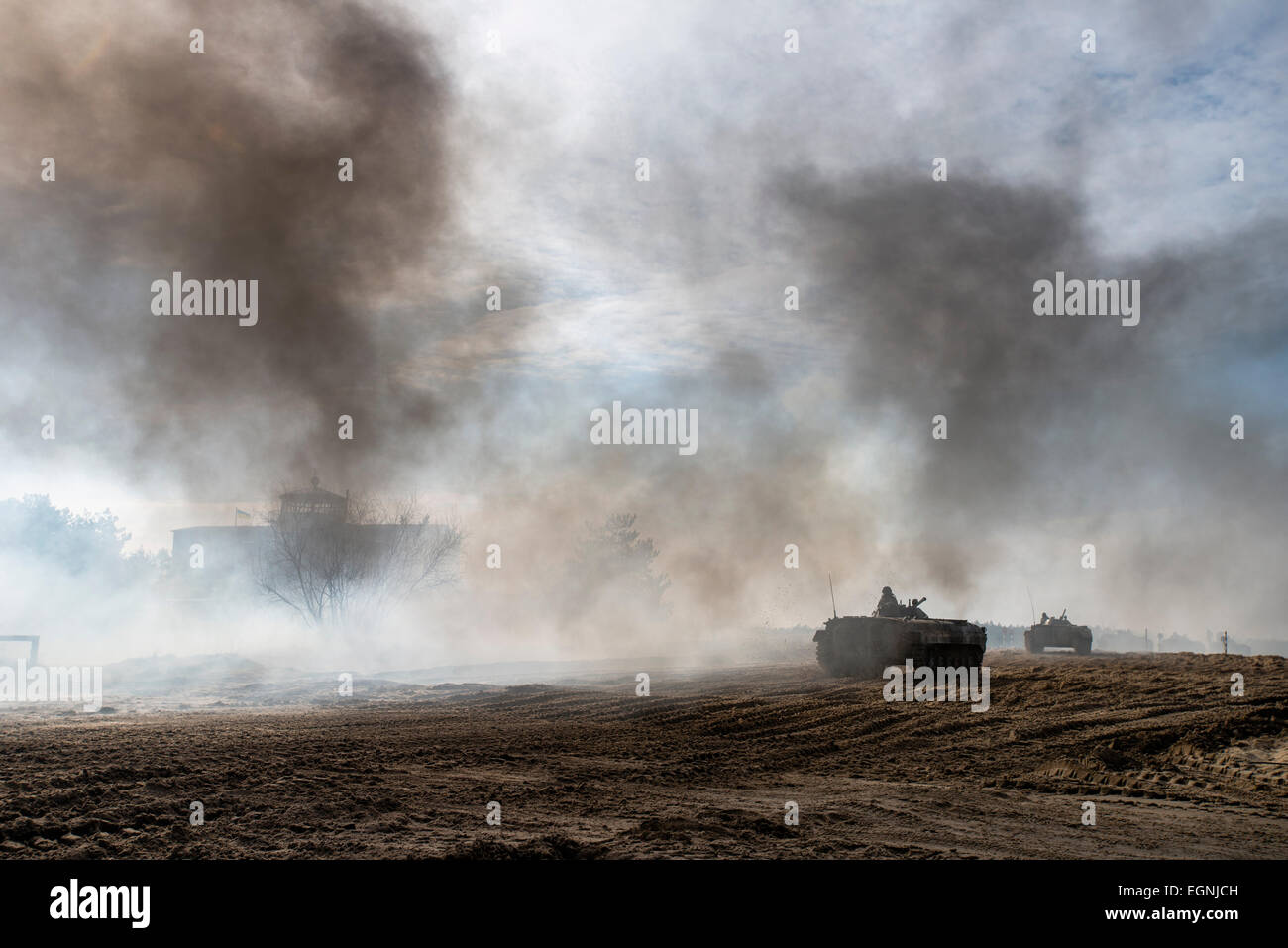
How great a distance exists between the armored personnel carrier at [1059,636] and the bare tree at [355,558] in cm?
2760

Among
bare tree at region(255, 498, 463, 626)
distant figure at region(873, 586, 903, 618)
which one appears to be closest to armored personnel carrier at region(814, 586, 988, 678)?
distant figure at region(873, 586, 903, 618)

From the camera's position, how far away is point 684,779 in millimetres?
11750

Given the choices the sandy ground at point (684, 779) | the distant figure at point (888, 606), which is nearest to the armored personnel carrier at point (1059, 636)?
the distant figure at point (888, 606)

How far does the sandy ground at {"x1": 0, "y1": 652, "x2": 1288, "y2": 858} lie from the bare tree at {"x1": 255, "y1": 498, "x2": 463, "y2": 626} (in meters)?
19.4

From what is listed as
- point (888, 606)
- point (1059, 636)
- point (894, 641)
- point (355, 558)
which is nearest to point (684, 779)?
point (894, 641)

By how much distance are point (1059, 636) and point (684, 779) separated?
125 ft

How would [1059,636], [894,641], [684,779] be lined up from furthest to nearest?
[1059,636] < [894,641] < [684,779]

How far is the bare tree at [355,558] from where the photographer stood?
38.8 metres

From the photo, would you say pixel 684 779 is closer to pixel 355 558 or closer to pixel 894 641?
pixel 894 641

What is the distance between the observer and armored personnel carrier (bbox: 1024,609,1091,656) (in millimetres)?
44406

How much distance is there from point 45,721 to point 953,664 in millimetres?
20448

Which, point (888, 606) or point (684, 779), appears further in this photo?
point (888, 606)

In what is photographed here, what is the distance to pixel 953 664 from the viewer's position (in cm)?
2503
